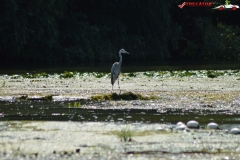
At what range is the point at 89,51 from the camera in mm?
41094

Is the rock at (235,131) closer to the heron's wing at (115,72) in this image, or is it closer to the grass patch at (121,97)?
the grass patch at (121,97)

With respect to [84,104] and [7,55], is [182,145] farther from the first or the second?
[7,55]

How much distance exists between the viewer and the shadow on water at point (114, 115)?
44.7 feet

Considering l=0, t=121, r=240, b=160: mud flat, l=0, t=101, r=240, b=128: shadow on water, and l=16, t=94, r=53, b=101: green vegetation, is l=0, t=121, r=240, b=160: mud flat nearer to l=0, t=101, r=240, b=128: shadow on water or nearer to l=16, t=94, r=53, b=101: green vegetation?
l=0, t=101, r=240, b=128: shadow on water

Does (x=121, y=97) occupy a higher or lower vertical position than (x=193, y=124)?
higher

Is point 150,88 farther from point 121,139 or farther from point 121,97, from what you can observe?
point 121,139

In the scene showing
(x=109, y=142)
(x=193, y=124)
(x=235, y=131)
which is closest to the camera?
(x=109, y=142)

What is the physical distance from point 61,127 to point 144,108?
11.6 ft

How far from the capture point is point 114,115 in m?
14.5

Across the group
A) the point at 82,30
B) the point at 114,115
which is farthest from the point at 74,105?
the point at 82,30

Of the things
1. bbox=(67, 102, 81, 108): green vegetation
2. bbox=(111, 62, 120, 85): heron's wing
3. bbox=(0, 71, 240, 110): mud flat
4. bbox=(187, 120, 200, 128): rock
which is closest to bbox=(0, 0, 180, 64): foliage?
bbox=(0, 71, 240, 110): mud flat

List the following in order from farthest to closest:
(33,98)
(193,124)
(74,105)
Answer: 1. (33,98)
2. (74,105)
3. (193,124)

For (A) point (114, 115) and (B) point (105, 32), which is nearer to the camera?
(A) point (114, 115)

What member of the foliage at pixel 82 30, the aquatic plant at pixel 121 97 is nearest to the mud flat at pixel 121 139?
the aquatic plant at pixel 121 97
